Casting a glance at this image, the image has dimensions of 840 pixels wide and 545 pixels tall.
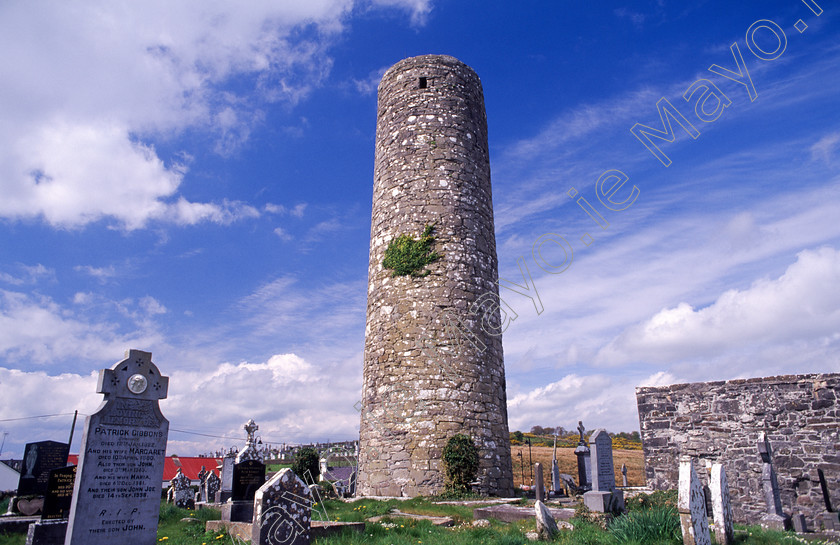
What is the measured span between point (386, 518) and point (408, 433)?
3.78 m

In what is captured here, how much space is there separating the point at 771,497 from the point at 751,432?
5.54 ft

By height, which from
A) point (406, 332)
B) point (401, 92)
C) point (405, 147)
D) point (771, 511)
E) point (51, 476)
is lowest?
point (771, 511)

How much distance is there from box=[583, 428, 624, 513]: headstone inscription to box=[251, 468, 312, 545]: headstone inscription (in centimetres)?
528

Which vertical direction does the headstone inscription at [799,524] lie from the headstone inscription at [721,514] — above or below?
below

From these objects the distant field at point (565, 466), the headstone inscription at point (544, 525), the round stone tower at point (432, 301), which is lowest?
the distant field at point (565, 466)

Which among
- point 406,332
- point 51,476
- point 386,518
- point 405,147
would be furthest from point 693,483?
point 405,147

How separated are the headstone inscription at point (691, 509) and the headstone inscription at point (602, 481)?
279cm

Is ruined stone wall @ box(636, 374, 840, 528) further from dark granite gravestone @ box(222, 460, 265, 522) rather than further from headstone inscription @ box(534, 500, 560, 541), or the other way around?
dark granite gravestone @ box(222, 460, 265, 522)

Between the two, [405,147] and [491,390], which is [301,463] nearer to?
[491,390]

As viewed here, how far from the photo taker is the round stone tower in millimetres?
12906

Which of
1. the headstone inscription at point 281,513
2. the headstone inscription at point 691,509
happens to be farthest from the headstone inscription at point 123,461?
the headstone inscription at point 691,509

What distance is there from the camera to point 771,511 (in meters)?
10.6

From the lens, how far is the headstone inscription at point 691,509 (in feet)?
19.7

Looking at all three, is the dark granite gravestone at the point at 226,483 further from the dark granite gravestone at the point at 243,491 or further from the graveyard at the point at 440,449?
the dark granite gravestone at the point at 243,491
